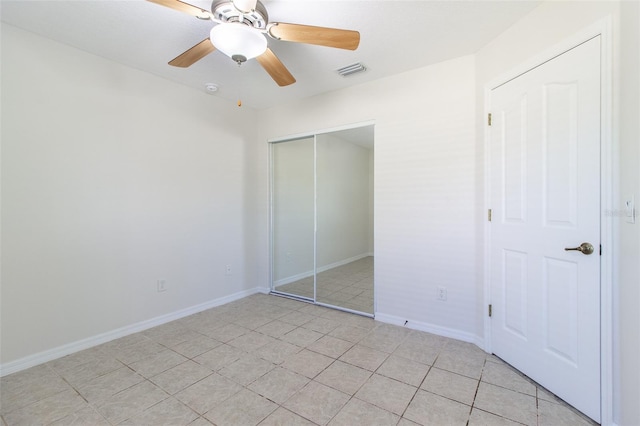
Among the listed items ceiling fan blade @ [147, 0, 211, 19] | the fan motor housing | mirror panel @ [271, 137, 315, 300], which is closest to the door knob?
the fan motor housing

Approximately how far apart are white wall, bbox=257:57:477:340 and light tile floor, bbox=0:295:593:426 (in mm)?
335

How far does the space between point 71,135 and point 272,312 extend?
2.57 meters

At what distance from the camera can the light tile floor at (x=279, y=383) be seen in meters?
1.60

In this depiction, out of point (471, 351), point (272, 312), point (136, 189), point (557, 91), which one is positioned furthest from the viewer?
point (272, 312)

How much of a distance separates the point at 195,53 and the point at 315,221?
2346 mm

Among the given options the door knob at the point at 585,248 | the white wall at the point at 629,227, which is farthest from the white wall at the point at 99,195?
the white wall at the point at 629,227

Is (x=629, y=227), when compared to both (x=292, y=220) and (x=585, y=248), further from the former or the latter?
(x=292, y=220)

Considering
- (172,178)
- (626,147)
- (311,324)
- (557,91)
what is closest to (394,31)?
(557,91)

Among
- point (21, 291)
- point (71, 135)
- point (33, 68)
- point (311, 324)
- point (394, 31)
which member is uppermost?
point (394, 31)

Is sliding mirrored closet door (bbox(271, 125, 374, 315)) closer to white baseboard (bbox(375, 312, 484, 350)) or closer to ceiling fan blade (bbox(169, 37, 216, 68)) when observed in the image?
white baseboard (bbox(375, 312, 484, 350))

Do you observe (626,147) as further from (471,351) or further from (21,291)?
(21,291)

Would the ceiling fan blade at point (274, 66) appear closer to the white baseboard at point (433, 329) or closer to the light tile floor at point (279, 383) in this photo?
the light tile floor at point (279, 383)

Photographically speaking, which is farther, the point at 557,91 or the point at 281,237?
the point at 281,237

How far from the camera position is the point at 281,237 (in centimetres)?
401
